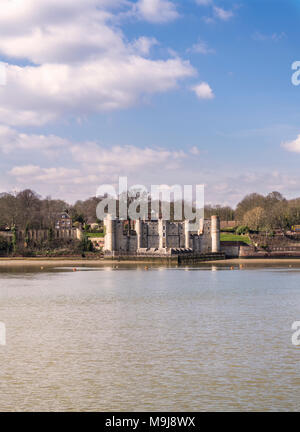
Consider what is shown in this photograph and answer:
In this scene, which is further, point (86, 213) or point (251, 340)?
point (86, 213)

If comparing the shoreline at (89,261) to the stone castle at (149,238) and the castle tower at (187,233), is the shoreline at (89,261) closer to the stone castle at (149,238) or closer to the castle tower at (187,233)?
the stone castle at (149,238)

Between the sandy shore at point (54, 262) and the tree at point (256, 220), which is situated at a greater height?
the tree at point (256, 220)

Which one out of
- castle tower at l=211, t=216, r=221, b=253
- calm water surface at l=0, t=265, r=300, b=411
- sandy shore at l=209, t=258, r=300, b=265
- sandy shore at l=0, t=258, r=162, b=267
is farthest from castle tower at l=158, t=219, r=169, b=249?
calm water surface at l=0, t=265, r=300, b=411

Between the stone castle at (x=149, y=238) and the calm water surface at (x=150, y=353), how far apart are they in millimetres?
46841

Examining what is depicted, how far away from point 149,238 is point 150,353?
211ft

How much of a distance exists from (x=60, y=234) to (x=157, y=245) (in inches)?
725

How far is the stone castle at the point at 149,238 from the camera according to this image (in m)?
80.6

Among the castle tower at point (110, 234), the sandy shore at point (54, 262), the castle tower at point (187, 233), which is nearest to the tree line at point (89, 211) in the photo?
the sandy shore at point (54, 262)

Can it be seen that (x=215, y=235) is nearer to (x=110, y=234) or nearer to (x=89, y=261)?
(x=110, y=234)

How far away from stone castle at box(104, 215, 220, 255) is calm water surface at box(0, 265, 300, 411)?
46.8 metres

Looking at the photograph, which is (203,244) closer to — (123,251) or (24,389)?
(123,251)

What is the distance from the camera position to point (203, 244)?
85.1 m
